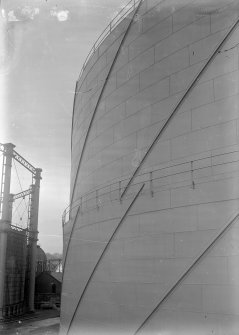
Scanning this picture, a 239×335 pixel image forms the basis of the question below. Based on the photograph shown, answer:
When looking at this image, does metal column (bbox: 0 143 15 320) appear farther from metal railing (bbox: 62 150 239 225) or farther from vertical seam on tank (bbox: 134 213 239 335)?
vertical seam on tank (bbox: 134 213 239 335)

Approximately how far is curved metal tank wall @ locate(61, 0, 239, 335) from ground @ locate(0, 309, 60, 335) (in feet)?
19.7

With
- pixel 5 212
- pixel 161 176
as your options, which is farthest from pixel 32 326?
pixel 161 176

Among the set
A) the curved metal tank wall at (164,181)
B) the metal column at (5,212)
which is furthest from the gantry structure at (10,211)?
the curved metal tank wall at (164,181)

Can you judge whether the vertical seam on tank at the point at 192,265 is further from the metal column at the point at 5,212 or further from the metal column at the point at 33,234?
the metal column at the point at 33,234

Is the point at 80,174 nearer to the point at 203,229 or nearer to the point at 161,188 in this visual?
the point at 161,188

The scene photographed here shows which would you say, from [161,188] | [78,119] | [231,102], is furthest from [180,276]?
[78,119]

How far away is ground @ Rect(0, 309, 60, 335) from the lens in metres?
14.0

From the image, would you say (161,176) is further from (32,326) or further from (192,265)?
(32,326)

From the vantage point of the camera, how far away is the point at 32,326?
1570cm

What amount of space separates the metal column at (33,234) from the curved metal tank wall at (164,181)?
43.2 ft

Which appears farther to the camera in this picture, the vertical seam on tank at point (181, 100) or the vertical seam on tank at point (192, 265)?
the vertical seam on tank at point (181, 100)

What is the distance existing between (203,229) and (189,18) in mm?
3203

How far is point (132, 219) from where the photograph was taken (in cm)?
675

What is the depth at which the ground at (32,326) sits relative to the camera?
1395 cm
